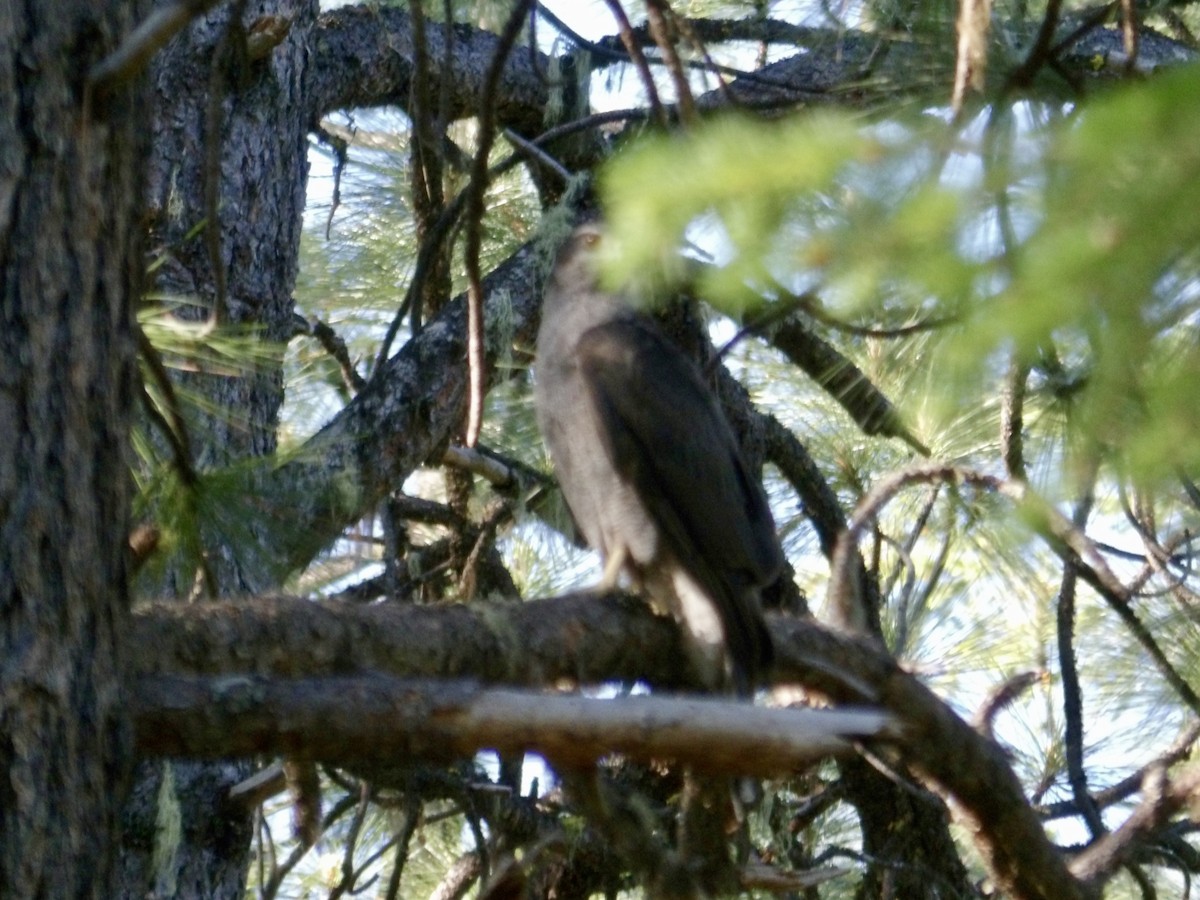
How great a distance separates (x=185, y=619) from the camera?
8.11 ft

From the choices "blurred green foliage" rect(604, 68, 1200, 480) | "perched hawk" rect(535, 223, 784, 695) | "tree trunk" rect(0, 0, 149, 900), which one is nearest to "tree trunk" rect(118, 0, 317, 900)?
"perched hawk" rect(535, 223, 784, 695)

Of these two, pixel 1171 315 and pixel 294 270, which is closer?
pixel 1171 315

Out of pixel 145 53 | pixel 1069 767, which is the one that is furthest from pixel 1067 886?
pixel 145 53

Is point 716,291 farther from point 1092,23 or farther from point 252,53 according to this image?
point 252,53

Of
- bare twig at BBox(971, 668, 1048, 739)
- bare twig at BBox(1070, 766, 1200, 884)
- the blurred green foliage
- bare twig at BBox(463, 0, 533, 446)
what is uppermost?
bare twig at BBox(463, 0, 533, 446)

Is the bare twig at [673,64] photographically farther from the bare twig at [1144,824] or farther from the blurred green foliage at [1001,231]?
the bare twig at [1144,824]

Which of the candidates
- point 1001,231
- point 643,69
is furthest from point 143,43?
point 1001,231

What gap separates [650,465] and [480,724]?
6.63ft

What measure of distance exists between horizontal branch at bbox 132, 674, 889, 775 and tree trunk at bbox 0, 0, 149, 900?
17 centimetres

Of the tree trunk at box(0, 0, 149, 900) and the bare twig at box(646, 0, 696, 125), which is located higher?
the bare twig at box(646, 0, 696, 125)

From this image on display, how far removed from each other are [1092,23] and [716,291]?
37.3 inches

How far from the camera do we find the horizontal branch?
212 centimetres

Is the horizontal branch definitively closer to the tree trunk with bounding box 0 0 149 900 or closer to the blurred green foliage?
the tree trunk with bounding box 0 0 149 900

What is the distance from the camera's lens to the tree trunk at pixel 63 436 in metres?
2.11
